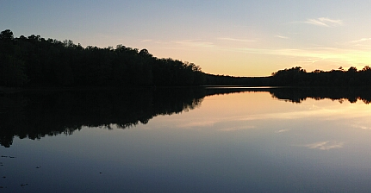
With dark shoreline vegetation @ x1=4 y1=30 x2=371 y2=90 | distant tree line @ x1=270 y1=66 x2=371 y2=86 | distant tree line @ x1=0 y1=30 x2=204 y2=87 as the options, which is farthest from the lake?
distant tree line @ x1=270 y1=66 x2=371 y2=86

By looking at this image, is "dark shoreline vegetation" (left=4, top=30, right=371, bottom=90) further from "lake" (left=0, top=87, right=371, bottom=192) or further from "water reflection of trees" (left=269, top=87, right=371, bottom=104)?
"lake" (left=0, top=87, right=371, bottom=192)

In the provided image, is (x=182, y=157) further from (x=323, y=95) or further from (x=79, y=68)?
(x=79, y=68)

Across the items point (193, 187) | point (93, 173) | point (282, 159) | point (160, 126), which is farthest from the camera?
point (160, 126)

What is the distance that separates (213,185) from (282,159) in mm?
3440

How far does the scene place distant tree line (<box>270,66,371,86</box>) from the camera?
458 ft

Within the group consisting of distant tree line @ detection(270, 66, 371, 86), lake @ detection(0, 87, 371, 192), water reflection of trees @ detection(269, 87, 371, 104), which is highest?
distant tree line @ detection(270, 66, 371, 86)

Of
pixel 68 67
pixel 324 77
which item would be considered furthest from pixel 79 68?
pixel 324 77

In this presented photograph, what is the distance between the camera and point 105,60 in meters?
83.6

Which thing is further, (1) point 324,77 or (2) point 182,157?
(1) point 324,77

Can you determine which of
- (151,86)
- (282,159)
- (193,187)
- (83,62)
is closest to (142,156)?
(193,187)

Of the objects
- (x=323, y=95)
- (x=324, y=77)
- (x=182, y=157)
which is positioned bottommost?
(x=182, y=157)

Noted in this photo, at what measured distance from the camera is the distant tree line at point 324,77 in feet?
458

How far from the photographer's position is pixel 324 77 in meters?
151

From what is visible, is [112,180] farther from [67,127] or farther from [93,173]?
[67,127]
